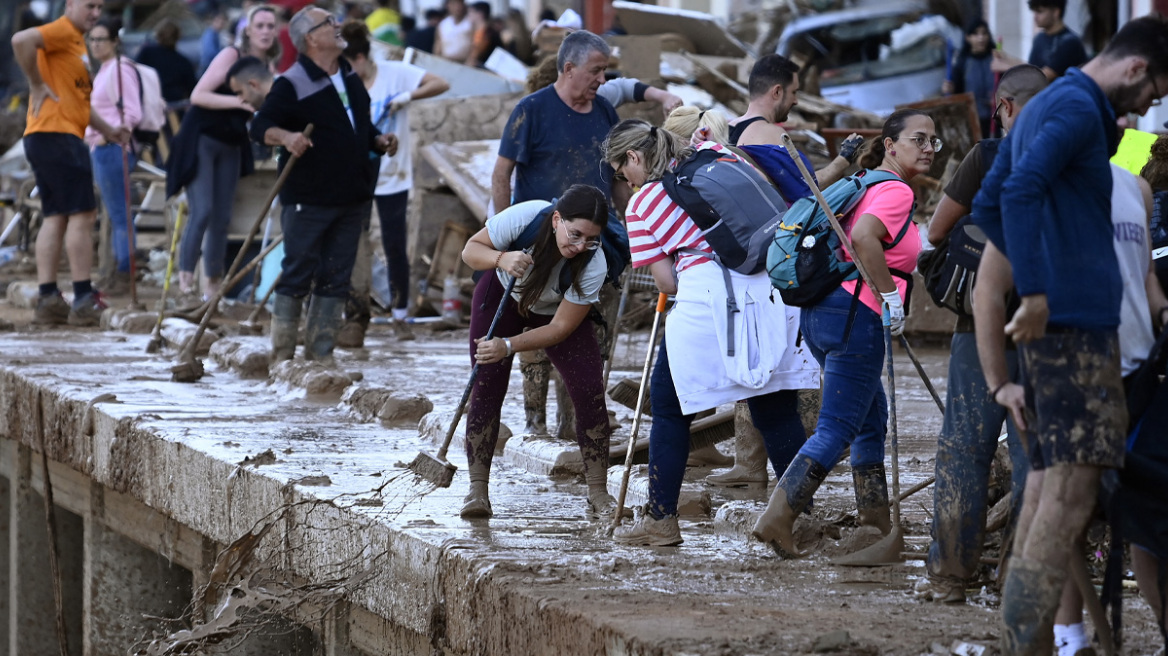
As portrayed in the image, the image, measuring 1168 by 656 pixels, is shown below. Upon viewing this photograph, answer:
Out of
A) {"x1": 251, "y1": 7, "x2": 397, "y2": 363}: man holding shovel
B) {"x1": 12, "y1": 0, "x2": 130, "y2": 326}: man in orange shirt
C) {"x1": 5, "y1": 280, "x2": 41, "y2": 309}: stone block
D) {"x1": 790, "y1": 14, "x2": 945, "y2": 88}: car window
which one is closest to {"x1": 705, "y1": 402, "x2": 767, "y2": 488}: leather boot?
{"x1": 251, "y1": 7, "x2": 397, "y2": 363}: man holding shovel

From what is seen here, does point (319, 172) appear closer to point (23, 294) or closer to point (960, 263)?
point (960, 263)

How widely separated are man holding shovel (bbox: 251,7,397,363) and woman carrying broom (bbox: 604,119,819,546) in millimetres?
3576

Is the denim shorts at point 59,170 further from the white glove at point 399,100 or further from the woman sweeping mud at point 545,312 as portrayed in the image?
the woman sweeping mud at point 545,312

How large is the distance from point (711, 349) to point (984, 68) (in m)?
8.96

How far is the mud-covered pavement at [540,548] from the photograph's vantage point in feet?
12.7

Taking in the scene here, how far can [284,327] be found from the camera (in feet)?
29.1

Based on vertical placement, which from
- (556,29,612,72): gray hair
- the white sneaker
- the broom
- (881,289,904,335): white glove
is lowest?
the white sneaker

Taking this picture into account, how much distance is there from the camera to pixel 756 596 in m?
4.22

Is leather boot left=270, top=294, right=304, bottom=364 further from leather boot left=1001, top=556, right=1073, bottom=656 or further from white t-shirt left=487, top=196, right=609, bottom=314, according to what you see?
leather boot left=1001, top=556, right=1073, bottom=656

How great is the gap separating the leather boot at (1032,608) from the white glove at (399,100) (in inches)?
294

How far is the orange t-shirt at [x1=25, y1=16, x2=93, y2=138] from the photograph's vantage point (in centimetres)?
1031

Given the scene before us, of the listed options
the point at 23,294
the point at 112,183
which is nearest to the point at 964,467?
the point at 112,183

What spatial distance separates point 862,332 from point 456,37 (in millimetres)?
13926

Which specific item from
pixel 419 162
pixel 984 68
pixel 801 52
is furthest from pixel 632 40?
pixel 801 52
